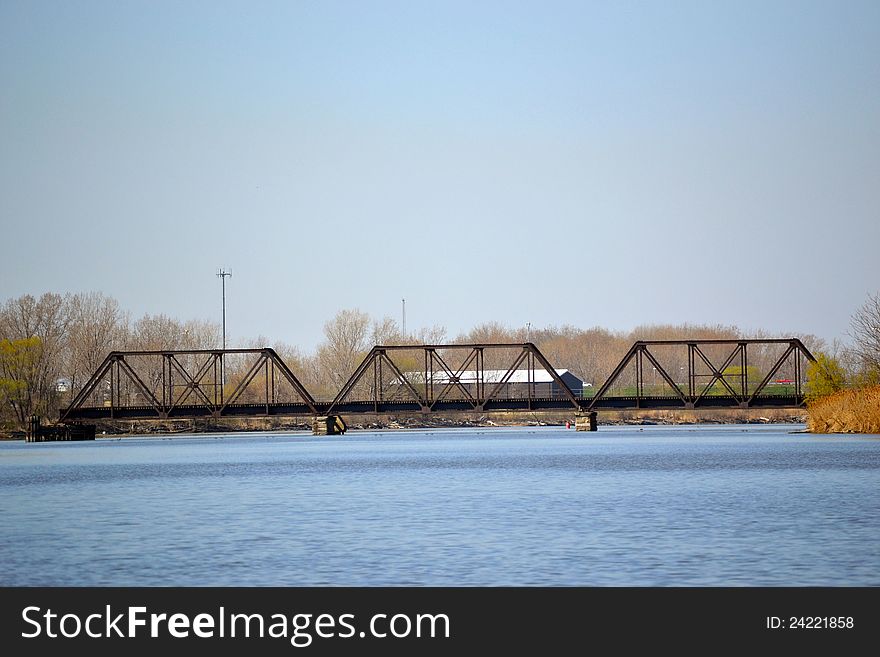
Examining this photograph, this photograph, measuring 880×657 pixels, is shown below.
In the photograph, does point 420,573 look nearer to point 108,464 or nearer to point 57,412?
point 108,464

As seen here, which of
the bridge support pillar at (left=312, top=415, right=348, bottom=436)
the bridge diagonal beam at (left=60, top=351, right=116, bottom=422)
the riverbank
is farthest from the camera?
the riverbank

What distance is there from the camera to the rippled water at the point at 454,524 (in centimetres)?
2870

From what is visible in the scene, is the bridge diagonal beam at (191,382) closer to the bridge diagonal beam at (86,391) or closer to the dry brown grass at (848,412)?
the bridge diagonal beam at (86,391)

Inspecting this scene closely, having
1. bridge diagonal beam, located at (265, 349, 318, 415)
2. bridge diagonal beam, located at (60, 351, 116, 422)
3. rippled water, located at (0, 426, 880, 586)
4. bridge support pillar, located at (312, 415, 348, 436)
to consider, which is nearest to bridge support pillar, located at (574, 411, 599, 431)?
bridge support pillar, located at (312, 415, 348, 436)

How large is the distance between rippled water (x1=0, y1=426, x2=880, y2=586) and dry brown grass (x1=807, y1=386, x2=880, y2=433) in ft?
59.2

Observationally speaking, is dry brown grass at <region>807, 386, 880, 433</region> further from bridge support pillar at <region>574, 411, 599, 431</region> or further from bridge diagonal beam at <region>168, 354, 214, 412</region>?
bridge diagonal beam at <region>168, 354, 214, 412</region>

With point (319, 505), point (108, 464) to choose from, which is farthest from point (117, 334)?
point (319, 505)

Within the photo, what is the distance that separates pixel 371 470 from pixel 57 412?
280 ft

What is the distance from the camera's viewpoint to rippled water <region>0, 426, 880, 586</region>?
2870cm

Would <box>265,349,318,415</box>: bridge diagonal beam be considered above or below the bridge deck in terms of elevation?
above

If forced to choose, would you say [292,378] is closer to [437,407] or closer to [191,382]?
[191,382]

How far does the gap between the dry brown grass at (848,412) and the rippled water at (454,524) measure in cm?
1806
